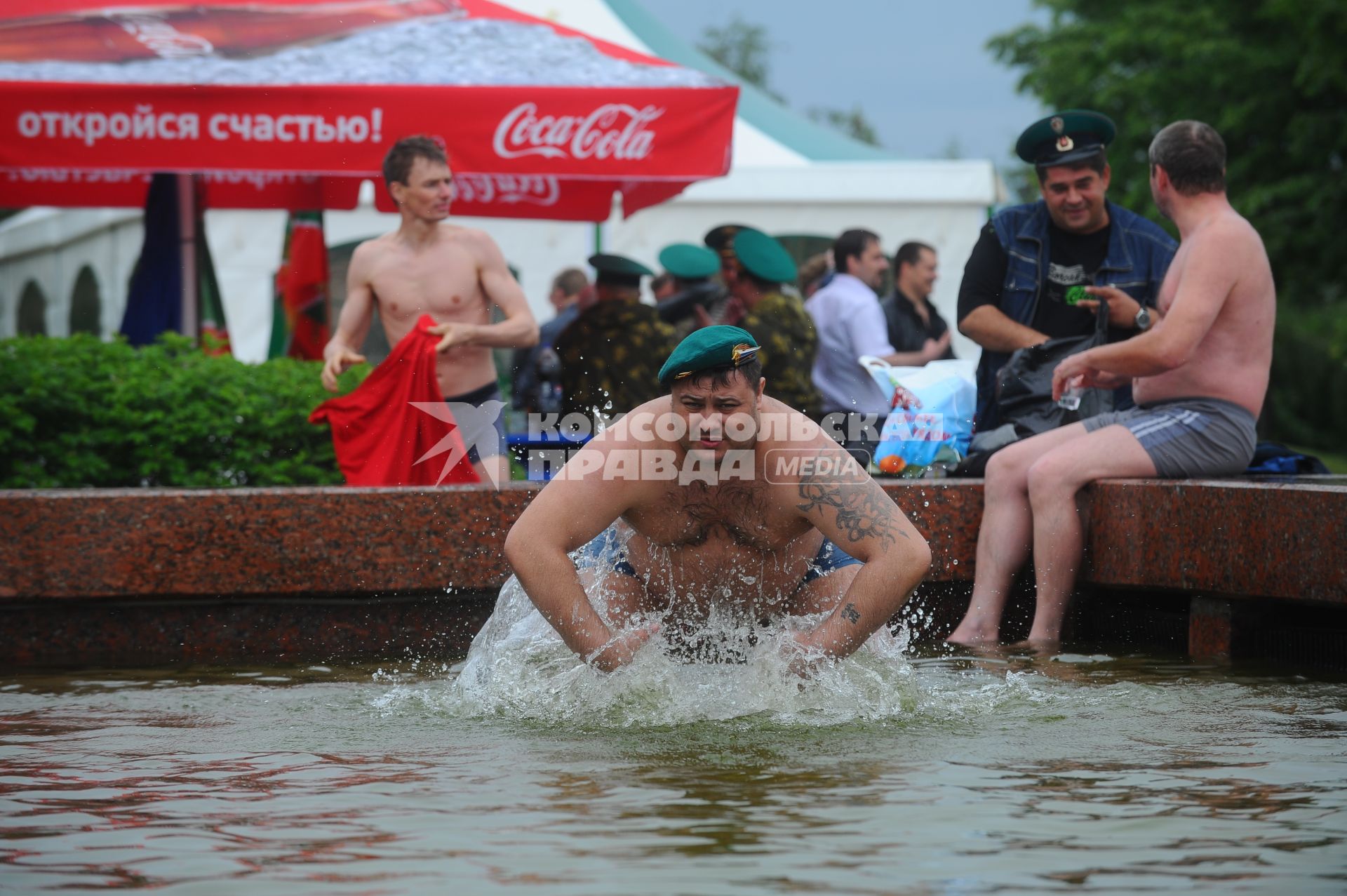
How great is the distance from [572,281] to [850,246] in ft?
11.8

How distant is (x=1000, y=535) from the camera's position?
255 inches

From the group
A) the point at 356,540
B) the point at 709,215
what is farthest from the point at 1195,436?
the point at 709,215

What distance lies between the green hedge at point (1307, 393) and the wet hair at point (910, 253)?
66.5 feet

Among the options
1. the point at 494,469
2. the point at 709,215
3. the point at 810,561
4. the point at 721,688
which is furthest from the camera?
the point at 709,215

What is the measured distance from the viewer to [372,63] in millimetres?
9039

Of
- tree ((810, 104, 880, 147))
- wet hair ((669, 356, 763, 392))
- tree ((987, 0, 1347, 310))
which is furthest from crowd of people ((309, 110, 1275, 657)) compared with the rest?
tree ((810, 104, 880, 147))

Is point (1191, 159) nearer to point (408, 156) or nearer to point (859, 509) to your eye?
point (859, 509)

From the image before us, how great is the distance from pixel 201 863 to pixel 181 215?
8036 mm

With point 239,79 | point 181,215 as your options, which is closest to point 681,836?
point 239,79

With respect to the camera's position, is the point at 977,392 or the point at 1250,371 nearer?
the point at 1250,371

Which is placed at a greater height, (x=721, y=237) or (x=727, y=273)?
(x=721, y=237)

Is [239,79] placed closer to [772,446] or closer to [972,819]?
[772,446]

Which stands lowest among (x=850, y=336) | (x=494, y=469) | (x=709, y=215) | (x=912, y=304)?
(x=494, y=469)

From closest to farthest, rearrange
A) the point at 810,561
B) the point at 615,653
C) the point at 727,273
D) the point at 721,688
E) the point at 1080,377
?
the point at 615,653 → the point at 721,688 → the point at 810,561 → the point at 1080,377 → the point at 727,273
